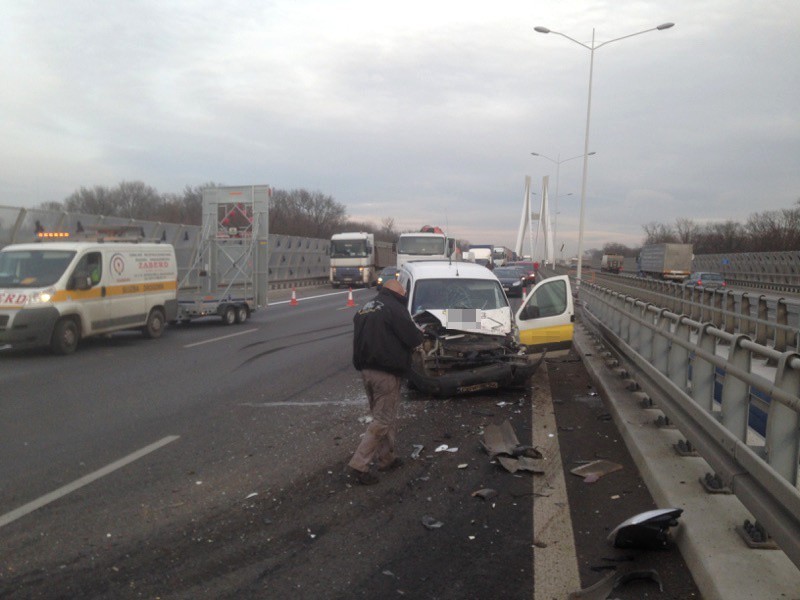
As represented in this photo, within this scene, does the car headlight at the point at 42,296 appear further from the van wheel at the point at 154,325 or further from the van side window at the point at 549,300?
the van side window at the point at 549,300

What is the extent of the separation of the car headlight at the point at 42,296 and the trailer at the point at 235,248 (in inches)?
268

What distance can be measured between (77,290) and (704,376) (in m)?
12.3

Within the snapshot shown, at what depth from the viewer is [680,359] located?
6.26 m

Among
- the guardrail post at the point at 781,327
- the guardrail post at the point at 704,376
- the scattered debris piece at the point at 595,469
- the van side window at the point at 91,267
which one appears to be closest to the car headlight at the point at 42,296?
the van side window at the point at 91,267

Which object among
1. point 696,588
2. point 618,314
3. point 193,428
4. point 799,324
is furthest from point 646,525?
point 799,324

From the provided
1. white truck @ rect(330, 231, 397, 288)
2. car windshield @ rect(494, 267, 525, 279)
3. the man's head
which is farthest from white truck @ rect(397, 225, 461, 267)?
the man's head

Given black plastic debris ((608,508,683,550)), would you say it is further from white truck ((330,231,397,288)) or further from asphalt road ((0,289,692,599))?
white truck ((330,231,397,288))

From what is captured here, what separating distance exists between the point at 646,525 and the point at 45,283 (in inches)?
493

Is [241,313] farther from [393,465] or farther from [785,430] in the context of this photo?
[785,430]

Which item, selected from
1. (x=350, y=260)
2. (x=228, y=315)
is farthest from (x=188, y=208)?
(x=228, y=315)

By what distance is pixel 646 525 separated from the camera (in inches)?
167

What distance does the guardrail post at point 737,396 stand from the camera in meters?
4.35

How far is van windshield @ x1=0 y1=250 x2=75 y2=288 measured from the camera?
521 inches

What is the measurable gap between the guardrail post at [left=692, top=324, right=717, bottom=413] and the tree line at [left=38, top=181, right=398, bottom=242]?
27085mm
